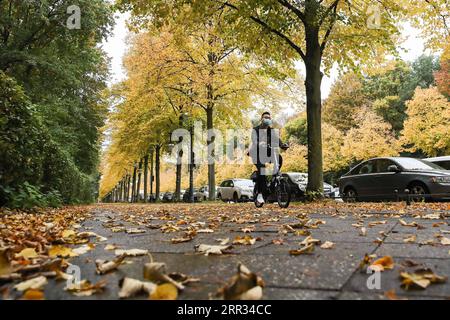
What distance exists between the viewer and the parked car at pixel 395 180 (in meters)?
11.7

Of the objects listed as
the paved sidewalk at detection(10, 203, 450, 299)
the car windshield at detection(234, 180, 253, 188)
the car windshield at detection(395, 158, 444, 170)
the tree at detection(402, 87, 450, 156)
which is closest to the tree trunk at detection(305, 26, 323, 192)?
the car windshield at detection(395, 158, 444, 170)

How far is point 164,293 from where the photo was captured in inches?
69.2

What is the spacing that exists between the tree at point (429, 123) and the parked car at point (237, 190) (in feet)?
46.3

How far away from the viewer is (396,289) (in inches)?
73.0

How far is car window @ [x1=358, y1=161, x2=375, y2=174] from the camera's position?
13.9 metres

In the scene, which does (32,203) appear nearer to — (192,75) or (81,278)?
(81,278)

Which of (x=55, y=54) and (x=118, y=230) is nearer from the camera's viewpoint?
(x=118, y=230)

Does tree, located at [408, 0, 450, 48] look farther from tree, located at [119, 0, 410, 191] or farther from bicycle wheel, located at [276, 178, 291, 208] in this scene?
bicycle wheel, located at [276, 178, 291, 208]

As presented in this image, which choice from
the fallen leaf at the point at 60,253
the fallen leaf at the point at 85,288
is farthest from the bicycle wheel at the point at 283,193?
the fallen leaf at the point at 85,288

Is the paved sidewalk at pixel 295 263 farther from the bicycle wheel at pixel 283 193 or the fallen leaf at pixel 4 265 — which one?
the bicycle wheel at pixel 283 193

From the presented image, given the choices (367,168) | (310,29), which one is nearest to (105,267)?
(310,29)

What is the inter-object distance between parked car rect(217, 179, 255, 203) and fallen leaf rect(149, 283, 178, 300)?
21.6 metres
